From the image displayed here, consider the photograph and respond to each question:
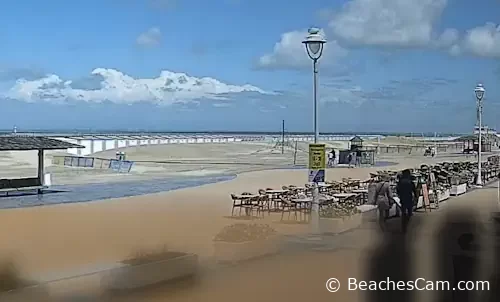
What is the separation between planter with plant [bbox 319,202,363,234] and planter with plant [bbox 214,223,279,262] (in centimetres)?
88

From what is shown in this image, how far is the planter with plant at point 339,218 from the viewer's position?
35.7 ft

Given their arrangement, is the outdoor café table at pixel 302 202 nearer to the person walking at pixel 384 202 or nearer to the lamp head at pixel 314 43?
the person walking at pixel 384 202

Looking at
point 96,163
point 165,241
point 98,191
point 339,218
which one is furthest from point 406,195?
point 96,163

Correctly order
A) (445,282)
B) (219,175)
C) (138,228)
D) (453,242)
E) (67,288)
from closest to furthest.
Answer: (445,282), (67,288), (453,242), (138,228), (219,175)

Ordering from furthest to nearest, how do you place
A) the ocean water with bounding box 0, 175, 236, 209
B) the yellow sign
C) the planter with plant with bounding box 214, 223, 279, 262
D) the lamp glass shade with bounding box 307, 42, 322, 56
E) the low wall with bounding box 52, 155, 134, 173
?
the low wall with bounding box 52, 155, 134, 173
the ocean water with bounding box 0, 175, 236, 209
the lamp glass shade with bounding box 307, 42, 322, 56
the yellow sign
the planter with plant with bounding box 214, 223, 279, 262

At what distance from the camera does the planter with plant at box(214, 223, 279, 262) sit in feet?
28.9


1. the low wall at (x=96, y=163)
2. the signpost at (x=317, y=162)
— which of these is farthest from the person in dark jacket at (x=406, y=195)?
the low wall at (x=96, y=163)

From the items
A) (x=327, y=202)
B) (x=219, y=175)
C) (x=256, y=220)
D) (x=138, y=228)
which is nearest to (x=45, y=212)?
(x=138, y=228)

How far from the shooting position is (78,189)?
22.6 meters

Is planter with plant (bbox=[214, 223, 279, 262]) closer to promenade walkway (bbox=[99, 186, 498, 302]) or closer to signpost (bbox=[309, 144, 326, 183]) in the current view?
promenade walkway (bbox=[99, 186, 498, 302])

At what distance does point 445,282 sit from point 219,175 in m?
23.6

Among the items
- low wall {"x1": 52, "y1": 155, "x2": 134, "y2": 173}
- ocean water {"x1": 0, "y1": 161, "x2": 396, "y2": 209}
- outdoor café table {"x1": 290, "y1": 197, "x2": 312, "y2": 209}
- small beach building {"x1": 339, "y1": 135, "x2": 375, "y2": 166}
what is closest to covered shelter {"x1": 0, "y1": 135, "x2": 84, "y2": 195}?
ocean water {"x1": 0, "y1": 161, "x2": 396, "y2": 209}

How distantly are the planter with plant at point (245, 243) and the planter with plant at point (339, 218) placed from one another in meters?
0.88

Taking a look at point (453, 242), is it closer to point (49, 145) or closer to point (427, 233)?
point (427, 233)
